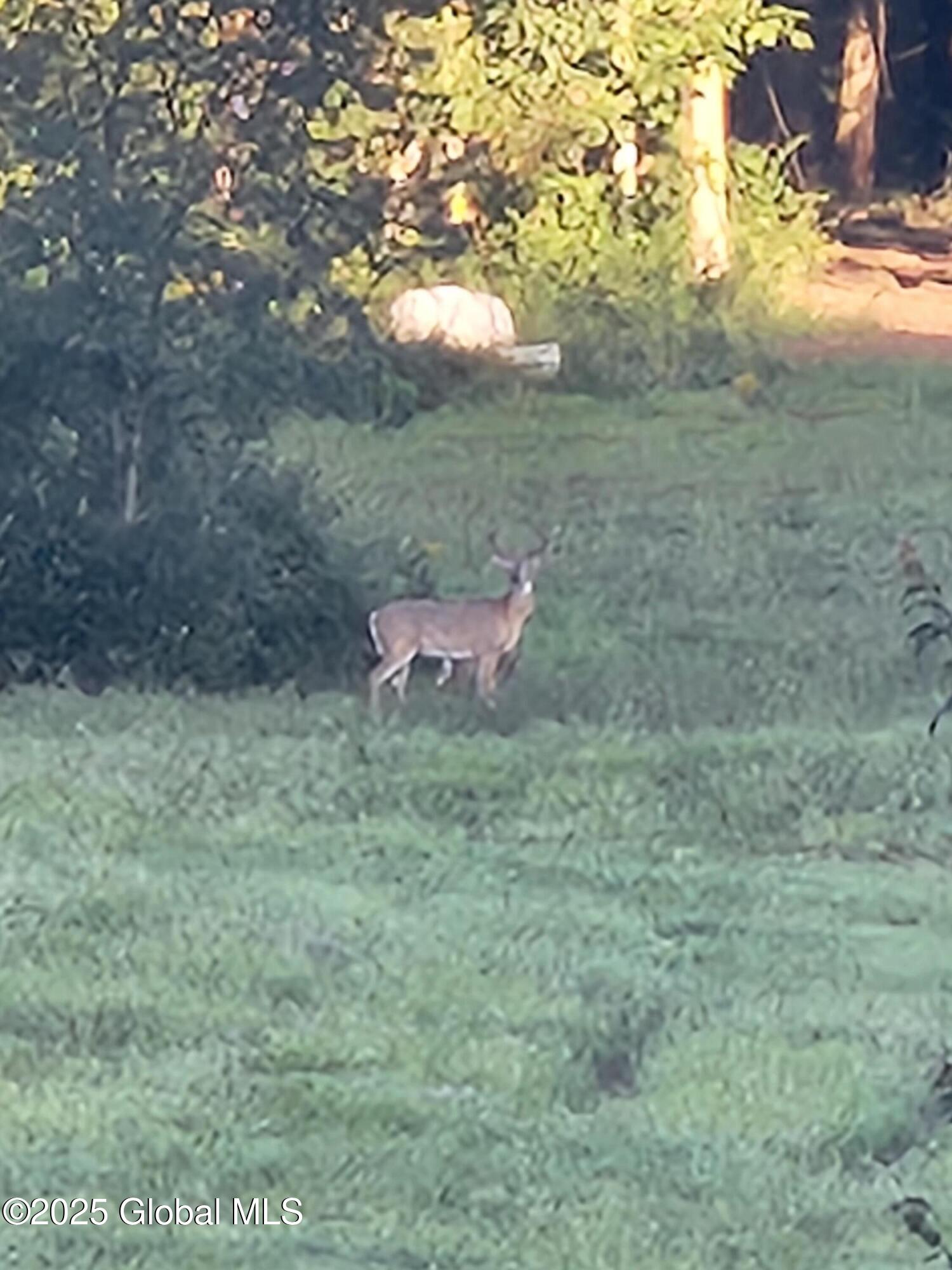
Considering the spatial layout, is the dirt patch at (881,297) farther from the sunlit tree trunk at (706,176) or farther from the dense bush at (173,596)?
the dense bush at (173,596)

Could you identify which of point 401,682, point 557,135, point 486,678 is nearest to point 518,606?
point 486,678

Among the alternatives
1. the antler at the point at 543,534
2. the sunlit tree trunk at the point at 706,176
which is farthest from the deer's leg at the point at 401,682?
the sunlit tree trunk at the point at 706,176

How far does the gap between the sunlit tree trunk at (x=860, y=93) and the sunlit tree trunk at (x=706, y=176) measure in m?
8.05

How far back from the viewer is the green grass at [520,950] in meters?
6.43

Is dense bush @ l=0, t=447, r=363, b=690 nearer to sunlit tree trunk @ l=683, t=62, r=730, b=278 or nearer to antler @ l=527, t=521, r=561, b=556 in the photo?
antler @ l=527, t=521, r=561, b=556

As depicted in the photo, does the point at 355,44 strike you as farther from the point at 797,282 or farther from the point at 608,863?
the point at 797,282

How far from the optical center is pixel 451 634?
415 inches

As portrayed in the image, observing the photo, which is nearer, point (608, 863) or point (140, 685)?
point (608, 863)

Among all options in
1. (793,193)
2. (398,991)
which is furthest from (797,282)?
(398,991)

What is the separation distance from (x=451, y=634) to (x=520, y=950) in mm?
2726

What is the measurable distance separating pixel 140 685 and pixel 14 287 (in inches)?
52.4

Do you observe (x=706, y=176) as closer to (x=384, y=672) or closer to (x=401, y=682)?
(x=401, y=682)

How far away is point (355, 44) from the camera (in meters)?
11.3

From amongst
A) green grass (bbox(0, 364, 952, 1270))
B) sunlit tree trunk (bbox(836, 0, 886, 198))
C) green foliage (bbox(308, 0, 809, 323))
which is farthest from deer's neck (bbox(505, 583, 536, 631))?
sunlit tree trunk (bbox(836, 0, 886, 198))
